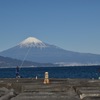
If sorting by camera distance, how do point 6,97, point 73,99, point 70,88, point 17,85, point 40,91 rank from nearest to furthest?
point 73,99 < point 6,97 < point 40,91 < point 70,88 < point 17,85

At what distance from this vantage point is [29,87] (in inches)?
951

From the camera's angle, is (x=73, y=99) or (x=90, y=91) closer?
(x=73, y=99)

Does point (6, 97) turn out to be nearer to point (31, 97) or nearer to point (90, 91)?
point (31, 97)

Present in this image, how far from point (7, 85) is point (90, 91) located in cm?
974

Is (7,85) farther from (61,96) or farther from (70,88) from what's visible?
(61,96)

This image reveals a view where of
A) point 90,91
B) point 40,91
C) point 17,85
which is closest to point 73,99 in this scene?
point 90,91

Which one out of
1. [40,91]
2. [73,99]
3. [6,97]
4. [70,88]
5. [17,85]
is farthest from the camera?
[17,85]

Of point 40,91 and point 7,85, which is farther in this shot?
point 7,85

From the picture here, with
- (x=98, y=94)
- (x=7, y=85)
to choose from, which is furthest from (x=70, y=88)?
(x=7, y=85)

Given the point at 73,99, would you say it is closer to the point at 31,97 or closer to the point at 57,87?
the point at 31,97

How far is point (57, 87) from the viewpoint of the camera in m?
24.1

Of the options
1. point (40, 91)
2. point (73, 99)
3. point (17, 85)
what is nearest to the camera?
point (73, 99)

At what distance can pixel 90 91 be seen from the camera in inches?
848

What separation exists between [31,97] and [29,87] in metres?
4.57
